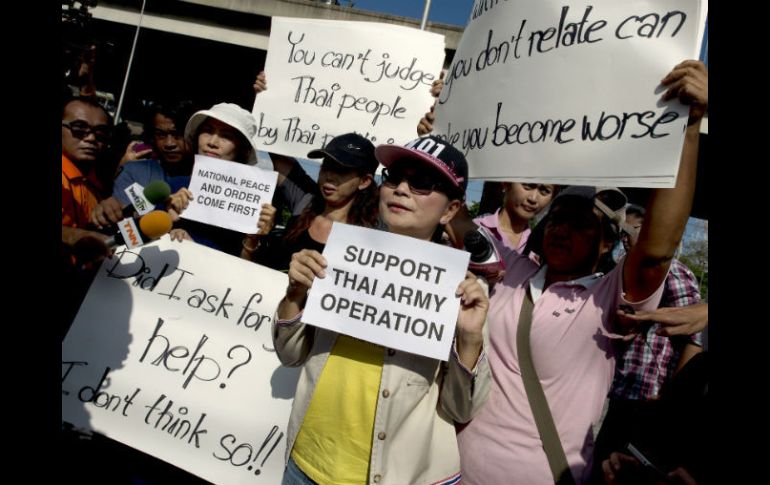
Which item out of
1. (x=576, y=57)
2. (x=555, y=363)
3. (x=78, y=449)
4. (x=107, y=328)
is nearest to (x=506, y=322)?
(x=555, y=363)

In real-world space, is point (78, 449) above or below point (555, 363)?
below

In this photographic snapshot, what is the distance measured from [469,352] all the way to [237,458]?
5.27 ft

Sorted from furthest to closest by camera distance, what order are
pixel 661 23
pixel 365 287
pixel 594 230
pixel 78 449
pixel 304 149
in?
pixel 304 149 < pixel 78 449 < pixel 594 230 < pixel 365 287 < pixel 661 23

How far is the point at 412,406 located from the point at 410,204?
0.67 metres

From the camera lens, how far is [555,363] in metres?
1.80

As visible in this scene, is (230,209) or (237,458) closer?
(237,458)

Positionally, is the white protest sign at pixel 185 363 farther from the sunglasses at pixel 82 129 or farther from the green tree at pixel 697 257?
the green tree at pixel 697 257

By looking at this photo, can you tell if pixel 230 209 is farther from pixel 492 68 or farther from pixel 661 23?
pixel 661 23

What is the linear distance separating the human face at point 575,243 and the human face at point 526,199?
1383 millimetres

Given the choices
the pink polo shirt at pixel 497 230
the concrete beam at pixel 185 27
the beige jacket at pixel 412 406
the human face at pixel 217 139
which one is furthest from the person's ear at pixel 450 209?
the concrete beam at pixel 185 27

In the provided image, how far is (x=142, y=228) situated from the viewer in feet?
8.05

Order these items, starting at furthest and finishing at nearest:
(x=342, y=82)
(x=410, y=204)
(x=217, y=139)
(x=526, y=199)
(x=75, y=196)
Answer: (x=526, y=199) < (x=342, y=82) < (x=217, y=139) < (x=75, y=196) < (x=410, y=204)

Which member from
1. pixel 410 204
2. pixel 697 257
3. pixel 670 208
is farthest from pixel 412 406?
pixel 697 257

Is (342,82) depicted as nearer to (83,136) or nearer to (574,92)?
(83,136)
